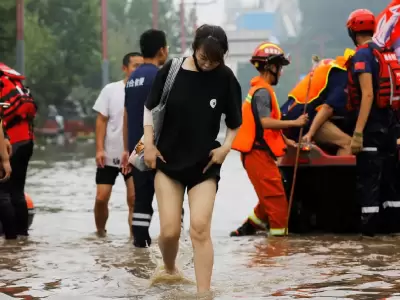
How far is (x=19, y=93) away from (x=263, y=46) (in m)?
2.16

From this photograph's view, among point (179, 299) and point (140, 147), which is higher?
point (140, 147)

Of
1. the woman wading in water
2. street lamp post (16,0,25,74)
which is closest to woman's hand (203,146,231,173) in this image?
the woman wading in water

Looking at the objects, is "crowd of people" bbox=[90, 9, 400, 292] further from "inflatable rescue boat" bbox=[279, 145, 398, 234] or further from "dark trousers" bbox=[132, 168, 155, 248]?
"inflatable rescue boat" bbox=[279, 145, 398, 234]

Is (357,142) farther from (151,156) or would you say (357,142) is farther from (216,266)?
(151,156)

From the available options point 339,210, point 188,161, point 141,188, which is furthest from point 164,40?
point 188,161

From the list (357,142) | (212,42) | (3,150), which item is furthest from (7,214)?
(212,42)

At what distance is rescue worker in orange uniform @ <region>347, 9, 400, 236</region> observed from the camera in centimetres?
1048

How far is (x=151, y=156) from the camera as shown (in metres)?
7.80

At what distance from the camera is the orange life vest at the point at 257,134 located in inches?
440

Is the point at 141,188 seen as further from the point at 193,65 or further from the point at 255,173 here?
the point at 193,65

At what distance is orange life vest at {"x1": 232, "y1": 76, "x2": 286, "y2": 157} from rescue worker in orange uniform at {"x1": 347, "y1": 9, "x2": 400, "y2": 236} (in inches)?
27.9

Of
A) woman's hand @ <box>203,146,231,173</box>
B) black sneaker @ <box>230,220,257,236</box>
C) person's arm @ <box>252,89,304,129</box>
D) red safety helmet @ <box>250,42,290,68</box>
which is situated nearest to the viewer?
woman's hand @ <box>203,146,231,173</box>

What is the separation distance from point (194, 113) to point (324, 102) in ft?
12.5

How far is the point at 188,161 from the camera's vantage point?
7762mm
